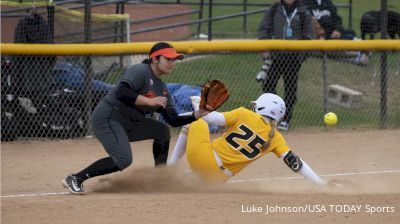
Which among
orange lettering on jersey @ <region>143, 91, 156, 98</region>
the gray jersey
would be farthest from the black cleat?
orange lettering on jersey @ <region>143, 91, 156, 98</region>

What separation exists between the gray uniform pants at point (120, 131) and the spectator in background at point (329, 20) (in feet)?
18.9

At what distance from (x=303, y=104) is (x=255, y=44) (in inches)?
68.7

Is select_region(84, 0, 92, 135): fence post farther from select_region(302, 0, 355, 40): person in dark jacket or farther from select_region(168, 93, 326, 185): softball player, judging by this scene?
select_region(302, 0, 355, 40): person in dark jacket

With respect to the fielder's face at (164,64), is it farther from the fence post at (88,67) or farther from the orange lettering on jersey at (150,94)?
the fence post at (88,67)

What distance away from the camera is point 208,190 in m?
7.66

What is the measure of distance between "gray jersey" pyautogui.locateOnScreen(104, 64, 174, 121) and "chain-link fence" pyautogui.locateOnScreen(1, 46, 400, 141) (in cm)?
343

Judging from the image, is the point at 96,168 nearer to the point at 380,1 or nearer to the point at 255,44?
the point at 255,44

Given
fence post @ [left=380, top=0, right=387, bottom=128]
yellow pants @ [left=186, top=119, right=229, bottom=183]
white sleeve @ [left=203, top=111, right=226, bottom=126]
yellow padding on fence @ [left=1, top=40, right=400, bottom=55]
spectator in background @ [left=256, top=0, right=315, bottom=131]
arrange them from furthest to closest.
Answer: fence post @ [left=380, top=0, right=387, bottom=128]
spectator in background @ [left=256, top=0, right=315, bottom=131]
yellow padding on fence @ [left=1, top=40, right=400, bottom=55]
yellow pants @ [left=186, top=119, right=229, bottom=183]
white sleeve @ [left=203, top=111, right=226, bottom=126]

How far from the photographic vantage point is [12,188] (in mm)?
8195

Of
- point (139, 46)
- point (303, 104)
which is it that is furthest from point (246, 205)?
point (303, 104)

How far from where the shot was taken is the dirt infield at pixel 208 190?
6.28m

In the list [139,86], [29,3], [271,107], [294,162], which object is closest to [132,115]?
[139,86]

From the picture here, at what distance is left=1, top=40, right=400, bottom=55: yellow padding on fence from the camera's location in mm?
10438

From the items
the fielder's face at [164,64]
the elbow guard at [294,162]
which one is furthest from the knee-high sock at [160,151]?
the elbow guard at [294,162]
